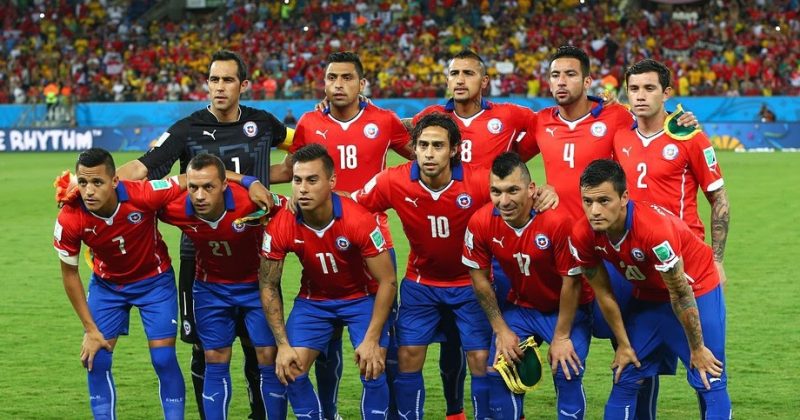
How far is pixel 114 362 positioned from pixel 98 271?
7.87 feet

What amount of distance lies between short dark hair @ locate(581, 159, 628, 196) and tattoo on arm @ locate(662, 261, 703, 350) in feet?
1.66

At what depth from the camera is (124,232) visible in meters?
6.87

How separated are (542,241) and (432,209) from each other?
0.76m

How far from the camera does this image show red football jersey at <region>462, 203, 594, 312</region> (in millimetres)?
6398

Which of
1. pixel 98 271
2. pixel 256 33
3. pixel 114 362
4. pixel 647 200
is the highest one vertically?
pixel 256 33

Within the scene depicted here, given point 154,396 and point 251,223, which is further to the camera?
point 154,396

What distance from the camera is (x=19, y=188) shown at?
23562 millimetres

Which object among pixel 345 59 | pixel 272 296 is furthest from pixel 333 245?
pixel 345 59

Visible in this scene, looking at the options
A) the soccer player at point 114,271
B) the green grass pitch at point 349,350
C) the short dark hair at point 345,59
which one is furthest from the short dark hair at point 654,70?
→ the soccer player at point 114,271

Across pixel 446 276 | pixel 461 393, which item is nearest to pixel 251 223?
pixel 446 276

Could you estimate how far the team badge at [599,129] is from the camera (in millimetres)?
7180

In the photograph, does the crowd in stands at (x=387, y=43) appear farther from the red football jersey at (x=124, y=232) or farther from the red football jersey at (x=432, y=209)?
the red football jersey at (x=124, y=232)

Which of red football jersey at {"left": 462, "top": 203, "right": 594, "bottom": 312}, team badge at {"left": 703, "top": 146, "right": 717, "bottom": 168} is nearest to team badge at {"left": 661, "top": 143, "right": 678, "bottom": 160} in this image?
team badge at {"left": 703, "top": 146, "right": 717, "bottom": 168}

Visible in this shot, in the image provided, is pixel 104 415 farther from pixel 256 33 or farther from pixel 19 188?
pixel 256 33
